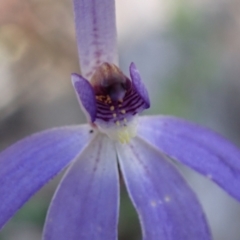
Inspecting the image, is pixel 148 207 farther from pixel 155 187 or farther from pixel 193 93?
pixel 193 93

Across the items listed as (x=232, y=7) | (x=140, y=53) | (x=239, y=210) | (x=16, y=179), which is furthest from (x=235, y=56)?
(x=16, y=179)

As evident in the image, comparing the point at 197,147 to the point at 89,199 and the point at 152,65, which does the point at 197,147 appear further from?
the point at 152,65

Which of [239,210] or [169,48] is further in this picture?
[169,48]

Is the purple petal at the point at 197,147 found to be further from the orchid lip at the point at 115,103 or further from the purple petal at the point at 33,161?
the purple petal at the point at 33,161

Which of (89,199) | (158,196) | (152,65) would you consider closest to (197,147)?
(158,196)

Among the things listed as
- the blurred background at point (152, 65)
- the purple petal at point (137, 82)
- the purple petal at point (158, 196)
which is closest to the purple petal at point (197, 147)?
the purple petal at point (158, 196)

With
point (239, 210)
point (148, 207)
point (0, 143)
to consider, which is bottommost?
point (239, 210)

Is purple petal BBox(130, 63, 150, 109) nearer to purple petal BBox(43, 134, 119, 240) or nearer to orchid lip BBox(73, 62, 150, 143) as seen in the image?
orchid lip BBox(73, 62, 150, 143)
